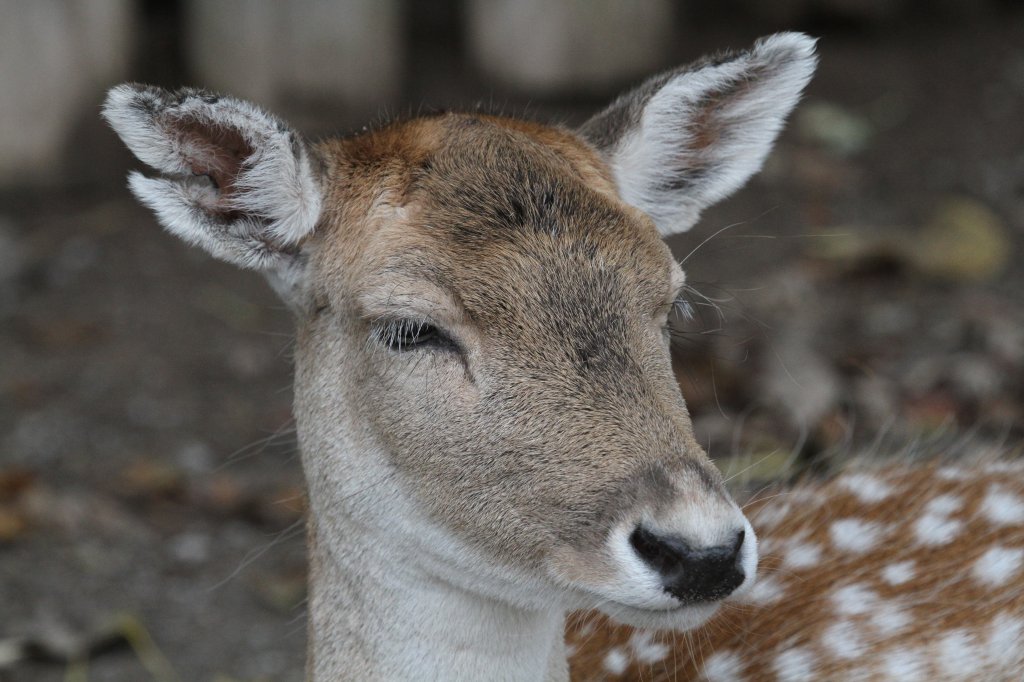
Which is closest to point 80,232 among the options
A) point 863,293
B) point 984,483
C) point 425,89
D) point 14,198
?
point 14,198

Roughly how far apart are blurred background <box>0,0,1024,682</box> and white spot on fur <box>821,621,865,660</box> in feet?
2.69

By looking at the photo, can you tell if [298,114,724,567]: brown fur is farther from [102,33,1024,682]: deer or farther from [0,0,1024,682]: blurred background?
[0,0,1024,682]: blurred background

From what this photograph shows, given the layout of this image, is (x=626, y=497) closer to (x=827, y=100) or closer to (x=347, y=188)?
(x=347, y=188)

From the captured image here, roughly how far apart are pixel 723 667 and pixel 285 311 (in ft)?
11.6

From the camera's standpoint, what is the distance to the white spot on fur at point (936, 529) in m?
3.53

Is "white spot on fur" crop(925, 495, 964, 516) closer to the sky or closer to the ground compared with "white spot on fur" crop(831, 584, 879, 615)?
closer to the sky

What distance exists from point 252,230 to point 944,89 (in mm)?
6227

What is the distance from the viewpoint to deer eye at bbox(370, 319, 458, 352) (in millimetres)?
2771

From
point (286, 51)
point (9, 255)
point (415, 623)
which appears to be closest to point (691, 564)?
point (415, 623)

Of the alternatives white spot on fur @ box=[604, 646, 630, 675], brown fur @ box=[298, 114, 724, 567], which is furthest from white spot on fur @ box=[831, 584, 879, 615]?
brown fur @ box=[298, 114, 724, 567]

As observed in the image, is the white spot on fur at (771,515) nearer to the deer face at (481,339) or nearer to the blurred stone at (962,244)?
the deer face at (481,339)

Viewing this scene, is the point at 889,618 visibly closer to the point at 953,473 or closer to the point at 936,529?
the point at 936,529

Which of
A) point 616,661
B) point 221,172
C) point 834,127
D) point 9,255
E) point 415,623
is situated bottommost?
point 9,255

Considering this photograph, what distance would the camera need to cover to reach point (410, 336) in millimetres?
2803
